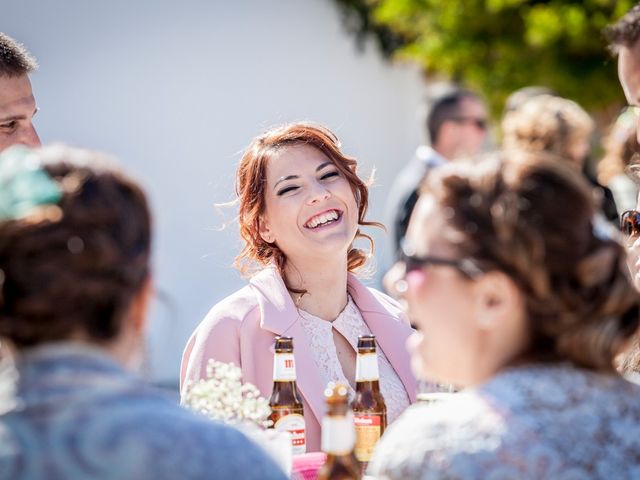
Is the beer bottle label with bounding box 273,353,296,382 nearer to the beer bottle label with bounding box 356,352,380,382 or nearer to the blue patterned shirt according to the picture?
the beer bottle label with bounding box 356,352,380,382

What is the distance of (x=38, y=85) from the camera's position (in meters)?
9.76

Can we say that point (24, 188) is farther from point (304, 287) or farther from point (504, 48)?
point (504, 48)

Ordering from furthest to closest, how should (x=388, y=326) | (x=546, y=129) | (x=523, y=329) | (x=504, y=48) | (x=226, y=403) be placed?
(x=504, y=48) < (x=388, y=326) < (x=226, y=403) < (x=546, y=129) < (x=523, y=329)

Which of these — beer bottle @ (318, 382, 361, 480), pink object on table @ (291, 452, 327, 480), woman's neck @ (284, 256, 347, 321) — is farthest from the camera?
woman's neck @ (284, 256, 347, 321)

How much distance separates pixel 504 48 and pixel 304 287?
7406 millimetres

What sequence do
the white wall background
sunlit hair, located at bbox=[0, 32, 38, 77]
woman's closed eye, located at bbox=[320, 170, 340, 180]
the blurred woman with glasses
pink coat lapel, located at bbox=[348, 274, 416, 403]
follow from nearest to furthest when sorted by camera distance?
1. the blurred woman with glasses
2. pink coat lapel, located at bbox=[348, 274, 416, 403]
3. woman's closed eye, located at bbox=[320, 170, 340, 180]
4. sunlit hair, located at bbox=[0, 32, 38, 77]
5. the white wall background

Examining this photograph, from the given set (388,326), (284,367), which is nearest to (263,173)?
(388,326)

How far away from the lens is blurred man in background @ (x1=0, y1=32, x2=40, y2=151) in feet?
13.1

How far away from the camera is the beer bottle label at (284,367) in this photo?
285 cm

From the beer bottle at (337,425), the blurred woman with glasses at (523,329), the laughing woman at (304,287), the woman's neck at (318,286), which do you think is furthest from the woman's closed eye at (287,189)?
the blurred woman with glasses at (523,329)

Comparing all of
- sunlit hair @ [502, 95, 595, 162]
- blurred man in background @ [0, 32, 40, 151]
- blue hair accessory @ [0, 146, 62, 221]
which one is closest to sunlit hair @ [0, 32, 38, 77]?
blurred man in background @ [0, 32, 40, 151]

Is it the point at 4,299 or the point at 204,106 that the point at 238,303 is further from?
the point at 204,106

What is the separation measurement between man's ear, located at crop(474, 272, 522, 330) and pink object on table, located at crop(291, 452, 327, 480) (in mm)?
988

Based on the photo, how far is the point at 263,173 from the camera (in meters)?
3.98
